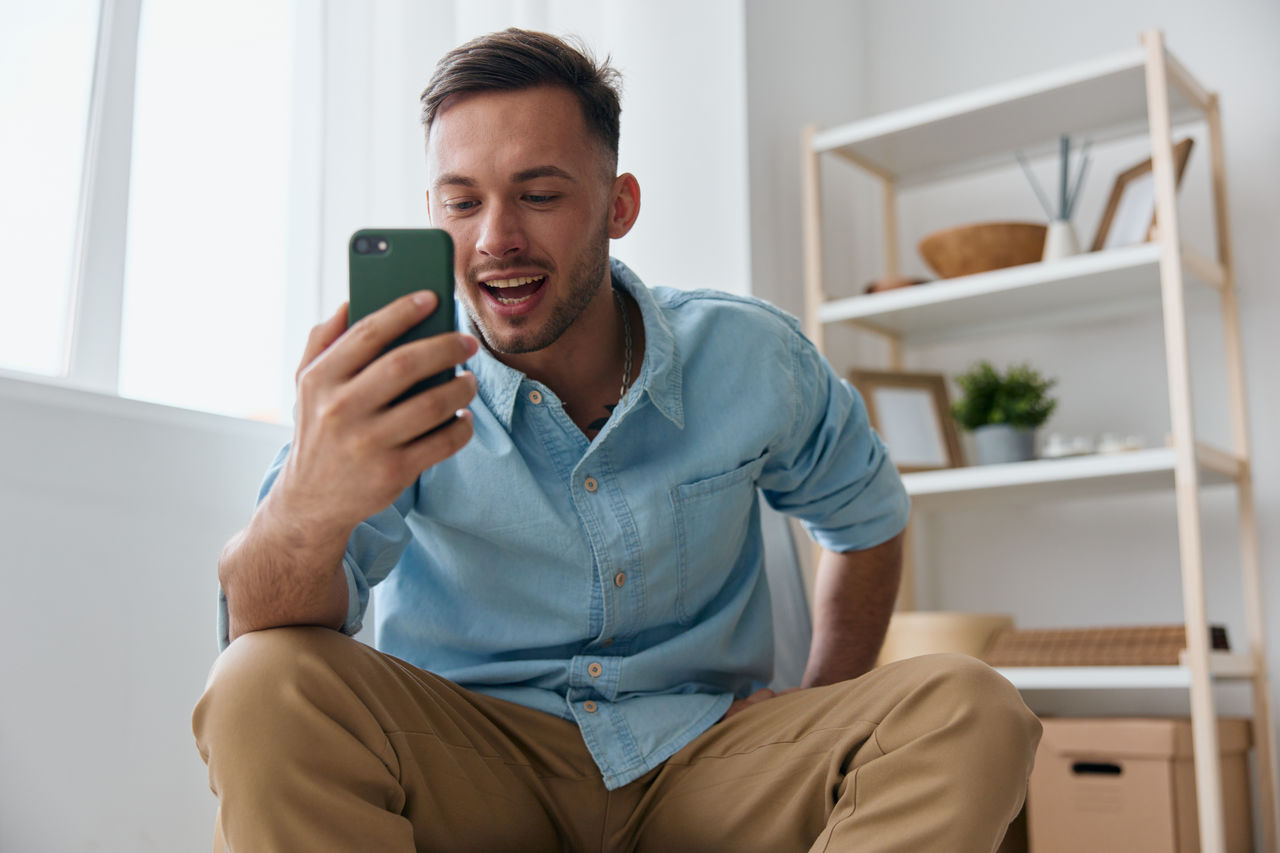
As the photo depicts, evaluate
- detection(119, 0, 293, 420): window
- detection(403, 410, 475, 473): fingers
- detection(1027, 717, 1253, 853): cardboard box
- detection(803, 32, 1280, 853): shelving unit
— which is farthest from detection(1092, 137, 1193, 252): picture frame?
detection(403, 410, 475, 473): fingers

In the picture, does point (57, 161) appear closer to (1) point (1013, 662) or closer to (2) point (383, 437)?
(2) point (383, 437)

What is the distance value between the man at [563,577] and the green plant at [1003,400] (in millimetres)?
855

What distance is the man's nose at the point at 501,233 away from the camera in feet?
3.47

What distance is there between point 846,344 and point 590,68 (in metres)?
1.33

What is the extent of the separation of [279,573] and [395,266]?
24cm

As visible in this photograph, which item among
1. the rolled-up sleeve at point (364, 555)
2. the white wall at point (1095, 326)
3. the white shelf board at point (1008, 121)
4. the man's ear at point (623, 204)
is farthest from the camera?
the white wall at point (1095, 326)

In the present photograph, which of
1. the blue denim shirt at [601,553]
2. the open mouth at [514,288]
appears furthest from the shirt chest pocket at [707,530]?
the open mouth at [514,288]

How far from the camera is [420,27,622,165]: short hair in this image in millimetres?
1130

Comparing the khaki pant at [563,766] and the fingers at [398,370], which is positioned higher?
the fingers at [398,370]

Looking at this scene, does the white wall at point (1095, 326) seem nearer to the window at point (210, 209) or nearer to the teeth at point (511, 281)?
the window at point (210, 209)

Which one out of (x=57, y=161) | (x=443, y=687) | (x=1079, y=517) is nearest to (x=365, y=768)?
(x=443, y=687)

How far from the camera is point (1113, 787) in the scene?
1.76m

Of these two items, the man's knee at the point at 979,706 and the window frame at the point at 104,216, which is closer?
the man's knee at the point at 979,706

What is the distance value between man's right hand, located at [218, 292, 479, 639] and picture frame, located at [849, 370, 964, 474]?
4.79ft
